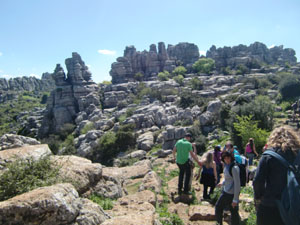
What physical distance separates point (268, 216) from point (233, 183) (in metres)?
1.18

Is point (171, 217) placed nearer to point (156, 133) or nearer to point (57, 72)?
point (156, 133)

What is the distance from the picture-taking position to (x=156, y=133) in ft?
84.4

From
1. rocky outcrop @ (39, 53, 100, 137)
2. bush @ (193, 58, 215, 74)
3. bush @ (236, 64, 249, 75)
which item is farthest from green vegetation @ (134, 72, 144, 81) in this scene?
bush @ (236, 64, 249, 75)

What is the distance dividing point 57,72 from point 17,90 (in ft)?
199

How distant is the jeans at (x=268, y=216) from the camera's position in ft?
8.08

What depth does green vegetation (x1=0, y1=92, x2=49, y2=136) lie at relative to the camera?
58100mm

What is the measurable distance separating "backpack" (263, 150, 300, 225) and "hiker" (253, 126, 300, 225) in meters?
0.09

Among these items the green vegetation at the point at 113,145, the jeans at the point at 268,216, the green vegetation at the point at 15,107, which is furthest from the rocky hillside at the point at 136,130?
the jeans at the point at 268,216

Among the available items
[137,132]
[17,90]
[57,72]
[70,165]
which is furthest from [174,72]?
[17,90]

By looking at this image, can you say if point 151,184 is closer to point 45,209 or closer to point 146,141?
point 45,209

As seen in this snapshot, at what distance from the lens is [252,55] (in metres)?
69.4

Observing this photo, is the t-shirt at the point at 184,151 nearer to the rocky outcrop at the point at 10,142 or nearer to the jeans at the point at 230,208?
the jeans at the point at 230,208

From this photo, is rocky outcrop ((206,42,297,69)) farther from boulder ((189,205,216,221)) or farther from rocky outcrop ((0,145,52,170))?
rocky outcrop ((0,145,52,170))

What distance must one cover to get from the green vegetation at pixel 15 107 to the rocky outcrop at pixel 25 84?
31.3ft
